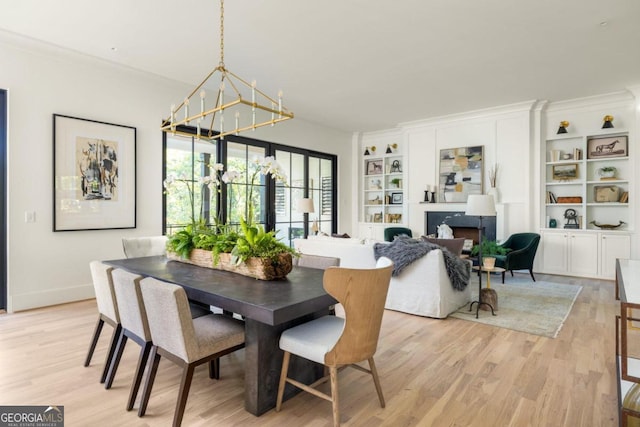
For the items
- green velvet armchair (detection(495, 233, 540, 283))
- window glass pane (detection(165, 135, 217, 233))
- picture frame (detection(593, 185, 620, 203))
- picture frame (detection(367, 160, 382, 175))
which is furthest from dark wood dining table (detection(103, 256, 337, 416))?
picture frame (detection(367, 160, 382, 175))

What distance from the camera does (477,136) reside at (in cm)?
665

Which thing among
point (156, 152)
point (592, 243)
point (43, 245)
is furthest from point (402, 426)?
point (592, 243)

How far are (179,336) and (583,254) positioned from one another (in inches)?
247

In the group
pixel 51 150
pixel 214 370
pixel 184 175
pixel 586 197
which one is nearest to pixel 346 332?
pixel 214 370

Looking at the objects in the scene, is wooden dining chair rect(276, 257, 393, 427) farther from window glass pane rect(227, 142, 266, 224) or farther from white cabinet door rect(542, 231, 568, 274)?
white cabinet door rect(542, 231, 568, 274)

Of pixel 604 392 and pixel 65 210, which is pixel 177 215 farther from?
pixel 604 392

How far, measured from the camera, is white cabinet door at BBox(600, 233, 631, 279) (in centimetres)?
540

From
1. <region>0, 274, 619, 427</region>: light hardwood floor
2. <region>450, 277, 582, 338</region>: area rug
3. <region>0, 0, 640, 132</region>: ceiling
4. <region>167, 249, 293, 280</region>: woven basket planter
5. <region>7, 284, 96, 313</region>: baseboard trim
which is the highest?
<region>0, 0, 640, 132</region>: ceiling

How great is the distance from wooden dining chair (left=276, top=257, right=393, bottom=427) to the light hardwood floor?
13.8 inches

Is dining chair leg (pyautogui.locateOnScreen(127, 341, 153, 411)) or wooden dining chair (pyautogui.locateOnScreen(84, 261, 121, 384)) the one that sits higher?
wooden dining chair (pyautogui.locateOnScreen(84, 261, 121, 384))

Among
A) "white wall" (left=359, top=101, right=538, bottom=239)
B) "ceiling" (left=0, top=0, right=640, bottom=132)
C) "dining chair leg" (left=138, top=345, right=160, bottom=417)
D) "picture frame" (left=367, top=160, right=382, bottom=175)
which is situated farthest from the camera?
"picture frame" (left=367, top=160, right=382, bottom=175)

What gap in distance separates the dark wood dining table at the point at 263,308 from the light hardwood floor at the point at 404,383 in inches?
5.3

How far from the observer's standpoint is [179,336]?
1750 mm

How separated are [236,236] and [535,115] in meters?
5.82
